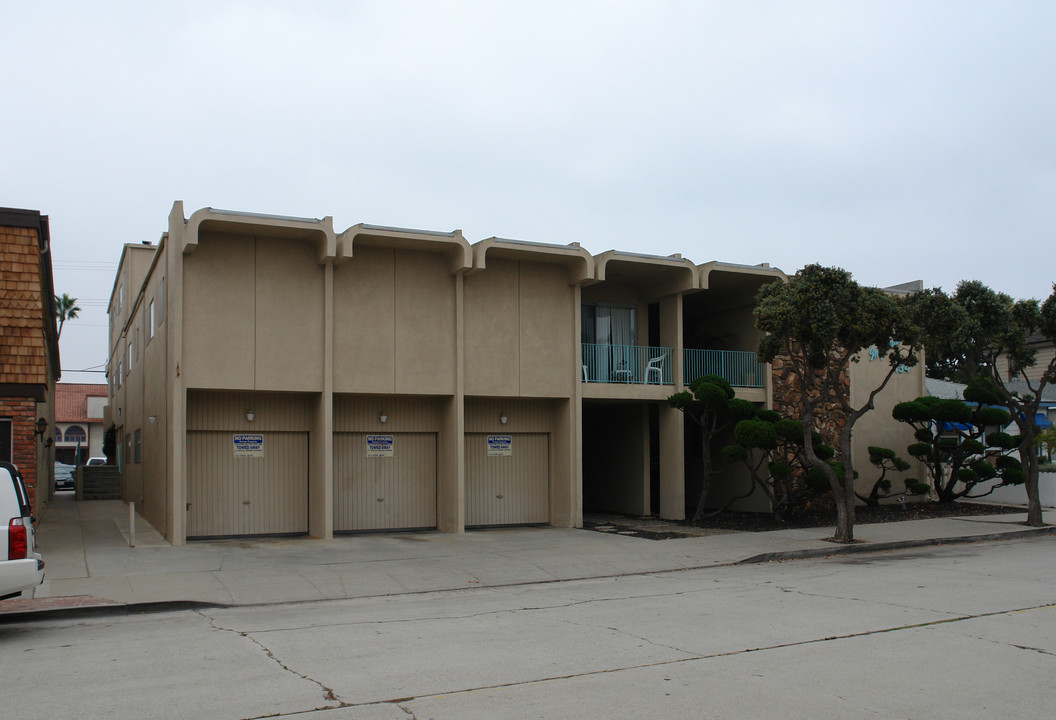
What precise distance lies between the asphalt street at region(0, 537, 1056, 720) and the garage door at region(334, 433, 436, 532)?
22.2 feet

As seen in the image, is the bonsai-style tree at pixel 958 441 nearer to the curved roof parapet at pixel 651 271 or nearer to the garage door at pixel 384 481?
the curved roof parapet at pixel 651 271

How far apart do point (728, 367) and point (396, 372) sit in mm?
8800

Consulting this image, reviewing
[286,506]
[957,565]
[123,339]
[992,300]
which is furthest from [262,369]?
[123,339]

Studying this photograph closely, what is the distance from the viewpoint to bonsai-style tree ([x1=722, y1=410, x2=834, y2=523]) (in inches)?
762

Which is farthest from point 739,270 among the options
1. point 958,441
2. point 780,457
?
point 958,441

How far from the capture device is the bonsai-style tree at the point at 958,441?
74.0ft

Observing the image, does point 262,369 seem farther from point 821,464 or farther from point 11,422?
point 821,464

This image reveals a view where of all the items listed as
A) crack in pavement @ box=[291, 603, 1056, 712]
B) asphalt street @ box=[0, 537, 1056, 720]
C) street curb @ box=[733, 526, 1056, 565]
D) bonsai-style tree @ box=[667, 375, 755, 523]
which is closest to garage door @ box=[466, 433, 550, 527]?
bonsai-style tree @ box=[667, 375, 755, 523]

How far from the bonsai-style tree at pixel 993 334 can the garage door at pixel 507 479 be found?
9.04m

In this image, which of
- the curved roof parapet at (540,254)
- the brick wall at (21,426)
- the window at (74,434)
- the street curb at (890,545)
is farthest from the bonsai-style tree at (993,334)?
the window at (74,434)

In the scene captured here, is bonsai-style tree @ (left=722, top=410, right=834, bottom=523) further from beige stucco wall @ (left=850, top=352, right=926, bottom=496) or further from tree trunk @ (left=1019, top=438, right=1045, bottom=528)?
tree trunk @ (left=1019, top=438, right=1045, bottom=528)

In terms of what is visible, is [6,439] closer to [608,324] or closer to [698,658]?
[608,324]

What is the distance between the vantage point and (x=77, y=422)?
54.7 meters

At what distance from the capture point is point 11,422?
16734mm
